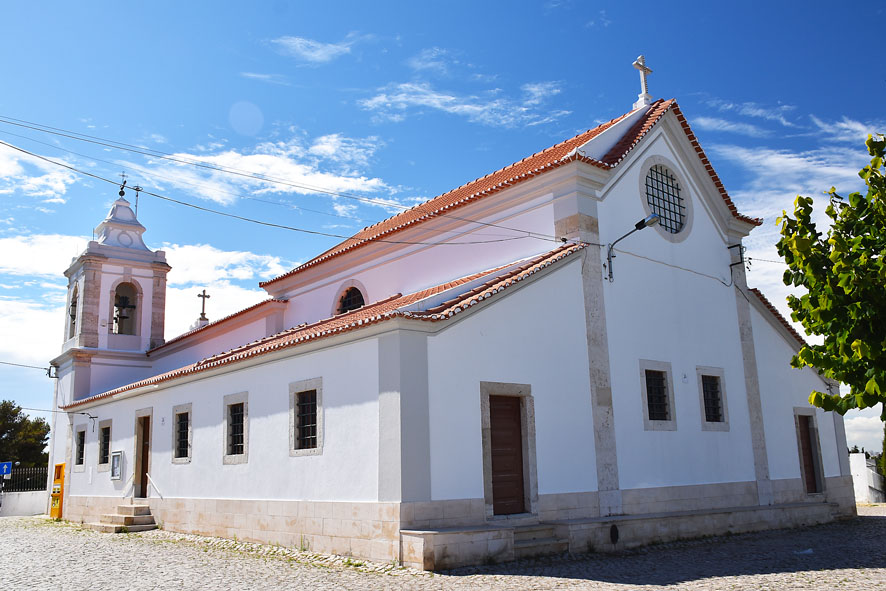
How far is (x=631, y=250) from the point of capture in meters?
13.9

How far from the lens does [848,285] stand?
27.4 ft

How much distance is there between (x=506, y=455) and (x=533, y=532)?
4.07ft

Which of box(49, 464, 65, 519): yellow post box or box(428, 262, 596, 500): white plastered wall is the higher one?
box(428, 262, 596, 500): white plastered wall

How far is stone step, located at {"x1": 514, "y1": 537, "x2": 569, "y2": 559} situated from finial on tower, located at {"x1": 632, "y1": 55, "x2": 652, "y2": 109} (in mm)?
9743

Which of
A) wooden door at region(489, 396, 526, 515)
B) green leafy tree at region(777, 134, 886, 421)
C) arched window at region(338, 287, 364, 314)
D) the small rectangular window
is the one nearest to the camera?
green leafy tree at region(777, 134, 886, 421)

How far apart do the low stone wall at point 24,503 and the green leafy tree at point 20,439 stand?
12550mm

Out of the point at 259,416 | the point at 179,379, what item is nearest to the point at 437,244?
the point at 259,416

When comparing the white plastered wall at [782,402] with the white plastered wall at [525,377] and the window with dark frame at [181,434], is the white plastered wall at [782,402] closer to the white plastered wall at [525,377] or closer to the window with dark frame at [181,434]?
the white plastered wall at [525,377]

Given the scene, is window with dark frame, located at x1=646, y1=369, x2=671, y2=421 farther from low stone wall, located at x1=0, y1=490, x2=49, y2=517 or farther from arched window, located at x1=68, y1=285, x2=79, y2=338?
low stone wall, located at x1=0, y1=490, x2=49, y2=517

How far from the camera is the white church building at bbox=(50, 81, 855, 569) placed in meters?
10.3

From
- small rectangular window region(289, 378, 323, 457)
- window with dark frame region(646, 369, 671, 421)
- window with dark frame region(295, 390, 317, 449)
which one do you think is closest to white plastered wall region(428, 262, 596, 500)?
window with dark frame region(646, 369, 671, 421)

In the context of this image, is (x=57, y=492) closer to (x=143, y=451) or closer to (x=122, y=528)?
(x=143, y=451)

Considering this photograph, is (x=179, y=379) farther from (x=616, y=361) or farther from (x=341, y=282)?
(x=616, y=361)

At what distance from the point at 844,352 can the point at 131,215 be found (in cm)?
2145
